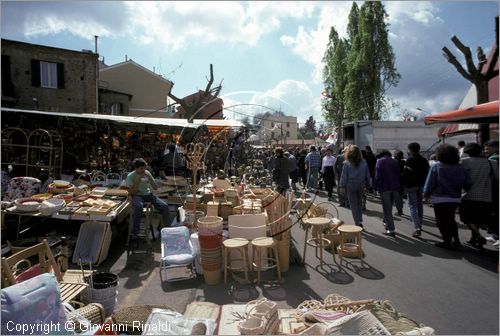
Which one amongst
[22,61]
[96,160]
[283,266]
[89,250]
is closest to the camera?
[283,266]

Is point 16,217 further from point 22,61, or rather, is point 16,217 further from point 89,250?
point 22,61

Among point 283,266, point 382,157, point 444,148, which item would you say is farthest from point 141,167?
point 444,148

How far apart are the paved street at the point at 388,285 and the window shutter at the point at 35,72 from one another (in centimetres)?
1437

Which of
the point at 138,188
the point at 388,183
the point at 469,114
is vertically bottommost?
the point at 138,188

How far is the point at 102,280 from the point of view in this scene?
12.1ft

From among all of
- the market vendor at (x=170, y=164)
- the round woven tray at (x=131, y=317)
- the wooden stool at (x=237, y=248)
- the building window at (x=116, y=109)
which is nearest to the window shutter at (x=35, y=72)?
the building window at (x=116, y=109)

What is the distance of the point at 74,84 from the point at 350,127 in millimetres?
14618

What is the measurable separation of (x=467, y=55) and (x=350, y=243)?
6259 millimetres

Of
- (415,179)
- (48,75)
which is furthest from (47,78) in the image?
(415,179)

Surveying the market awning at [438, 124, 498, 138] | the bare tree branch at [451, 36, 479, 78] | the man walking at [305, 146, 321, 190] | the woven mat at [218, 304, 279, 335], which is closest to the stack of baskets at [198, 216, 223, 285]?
the woven mat at [218, 304, 279, 335]

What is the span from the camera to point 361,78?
28125 mm

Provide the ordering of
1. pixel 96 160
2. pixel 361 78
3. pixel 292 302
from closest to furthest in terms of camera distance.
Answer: pixel 292 302
pixel 96 160
pixel 361 78

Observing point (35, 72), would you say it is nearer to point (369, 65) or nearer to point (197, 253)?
point (197, 253)

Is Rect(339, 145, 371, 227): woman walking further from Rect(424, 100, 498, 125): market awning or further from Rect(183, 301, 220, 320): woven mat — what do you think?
Rect(183, 301, 220, 320): woven mat
